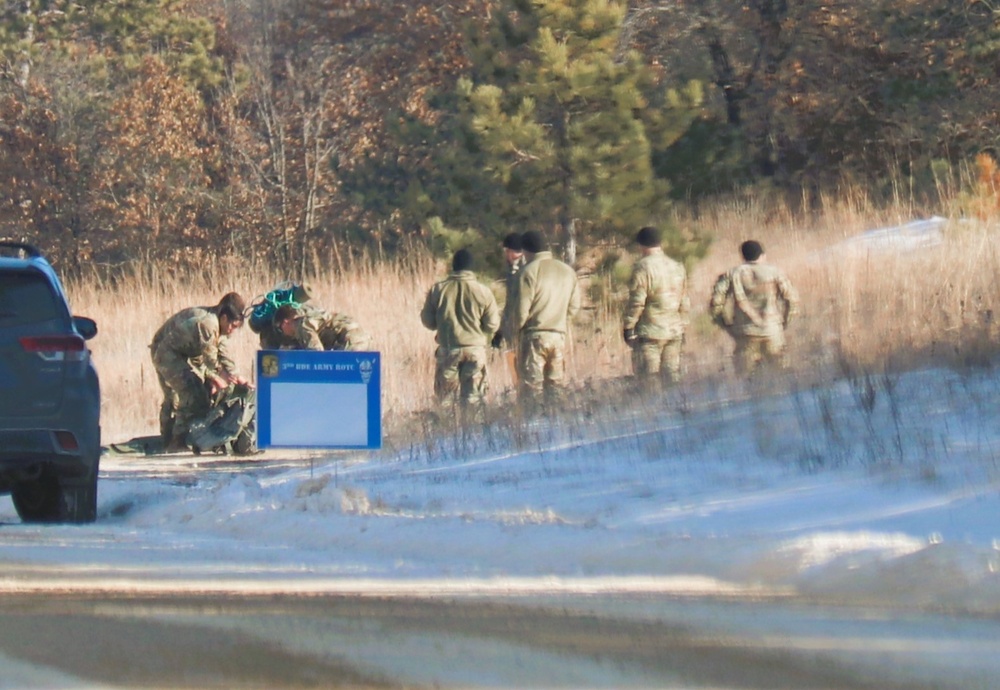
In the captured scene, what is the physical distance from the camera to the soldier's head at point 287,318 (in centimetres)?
1524

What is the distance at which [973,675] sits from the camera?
6199 millimetres

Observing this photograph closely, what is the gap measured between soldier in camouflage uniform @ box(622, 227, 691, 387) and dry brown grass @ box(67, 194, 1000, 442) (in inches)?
15.5

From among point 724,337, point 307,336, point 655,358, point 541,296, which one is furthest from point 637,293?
point 724,337

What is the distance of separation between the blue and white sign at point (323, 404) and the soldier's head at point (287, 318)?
65.4 inches

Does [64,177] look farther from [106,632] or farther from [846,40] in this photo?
[106,632]

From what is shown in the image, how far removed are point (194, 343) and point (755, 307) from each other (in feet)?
15.5

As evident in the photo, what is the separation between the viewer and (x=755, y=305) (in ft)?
51.4

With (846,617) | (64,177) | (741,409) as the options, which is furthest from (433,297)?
(64,177)

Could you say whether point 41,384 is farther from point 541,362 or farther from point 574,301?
point 574,301

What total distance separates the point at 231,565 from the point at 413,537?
1078 mm

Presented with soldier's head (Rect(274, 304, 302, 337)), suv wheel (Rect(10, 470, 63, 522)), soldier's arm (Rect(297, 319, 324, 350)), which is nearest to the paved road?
suv wheel (Rect(10, 470, 63, 522))

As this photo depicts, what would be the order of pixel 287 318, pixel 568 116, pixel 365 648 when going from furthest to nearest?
pixel 568 116
pixel 287 318
pixel 365 648

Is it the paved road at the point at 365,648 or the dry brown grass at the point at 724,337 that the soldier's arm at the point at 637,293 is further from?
the paved road at the point at 365,648

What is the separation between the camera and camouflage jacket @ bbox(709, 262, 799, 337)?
1562 centimetres
